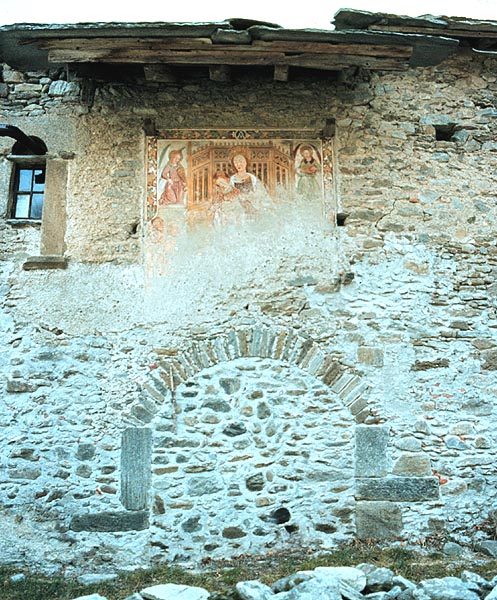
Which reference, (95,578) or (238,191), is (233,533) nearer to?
(95,578)

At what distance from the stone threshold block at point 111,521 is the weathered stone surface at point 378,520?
5.81 feet

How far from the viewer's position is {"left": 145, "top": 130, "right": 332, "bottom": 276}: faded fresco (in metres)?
5.85

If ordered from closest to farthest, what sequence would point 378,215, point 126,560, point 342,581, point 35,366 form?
point 342,581 → point 126,560 → point 35,366 → point 378,215

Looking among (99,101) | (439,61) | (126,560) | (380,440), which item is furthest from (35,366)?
(439,61)

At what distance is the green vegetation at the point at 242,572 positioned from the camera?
4684 mm

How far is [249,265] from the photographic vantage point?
5.77 meters

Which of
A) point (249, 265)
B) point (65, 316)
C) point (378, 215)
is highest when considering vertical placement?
point (378, 215)

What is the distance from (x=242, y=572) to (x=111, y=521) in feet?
3.78

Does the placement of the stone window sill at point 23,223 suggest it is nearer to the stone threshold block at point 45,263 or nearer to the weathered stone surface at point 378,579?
the stone threshold block at point 45,263

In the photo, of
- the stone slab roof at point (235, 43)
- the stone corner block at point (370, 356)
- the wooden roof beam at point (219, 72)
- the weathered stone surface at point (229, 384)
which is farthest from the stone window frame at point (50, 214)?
the stone corner block at point (370, 356)

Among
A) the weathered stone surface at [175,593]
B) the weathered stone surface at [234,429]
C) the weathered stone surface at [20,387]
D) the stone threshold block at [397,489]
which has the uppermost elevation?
the weathered stone surface at [20,387]

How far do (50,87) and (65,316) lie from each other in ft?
7.33

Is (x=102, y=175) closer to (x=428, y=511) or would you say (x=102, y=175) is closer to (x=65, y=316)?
(x=65, y=316)

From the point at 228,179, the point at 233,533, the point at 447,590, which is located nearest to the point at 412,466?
the point at 447,590
